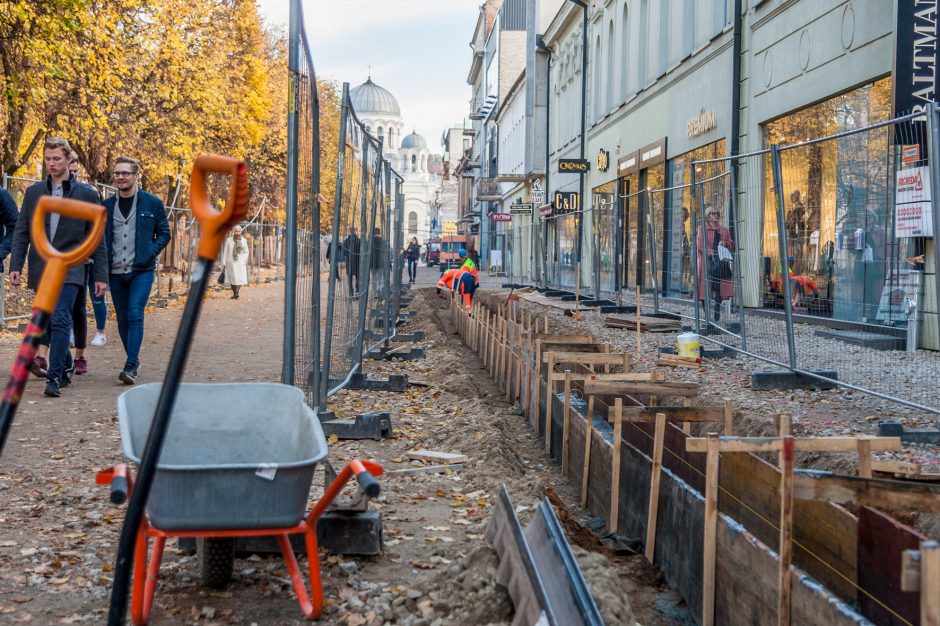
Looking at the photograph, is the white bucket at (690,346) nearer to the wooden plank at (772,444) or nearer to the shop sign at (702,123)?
the wooden plank at (772,444)

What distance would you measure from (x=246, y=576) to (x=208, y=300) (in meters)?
23.9

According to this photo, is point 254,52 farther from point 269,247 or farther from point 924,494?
point 924,494

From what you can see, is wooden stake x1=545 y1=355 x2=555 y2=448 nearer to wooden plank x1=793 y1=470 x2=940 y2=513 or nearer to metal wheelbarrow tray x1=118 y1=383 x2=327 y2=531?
metal wheelbarrow tray x1=118 y1=383 x2=327 y2=531

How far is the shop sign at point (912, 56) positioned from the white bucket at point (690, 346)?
10.1 feet

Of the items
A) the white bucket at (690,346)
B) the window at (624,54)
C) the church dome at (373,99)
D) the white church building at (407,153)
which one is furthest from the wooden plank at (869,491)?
the church dome at (373,99)

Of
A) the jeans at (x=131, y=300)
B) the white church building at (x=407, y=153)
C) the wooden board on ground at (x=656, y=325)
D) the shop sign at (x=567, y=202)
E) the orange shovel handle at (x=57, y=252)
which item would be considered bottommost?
the wooden board on ground at (x=656, y=325)

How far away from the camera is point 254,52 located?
3212 cm

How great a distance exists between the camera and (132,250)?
9.62 meters

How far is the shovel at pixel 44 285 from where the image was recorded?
273 cm

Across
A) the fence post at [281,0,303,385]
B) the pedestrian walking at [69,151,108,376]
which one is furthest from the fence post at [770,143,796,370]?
the pedestrian walking at [69,151,108,376]

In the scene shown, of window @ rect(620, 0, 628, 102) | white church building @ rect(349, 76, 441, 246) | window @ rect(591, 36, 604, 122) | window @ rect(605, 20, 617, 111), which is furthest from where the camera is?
white church building @ rect(349, 76, 441, 246)

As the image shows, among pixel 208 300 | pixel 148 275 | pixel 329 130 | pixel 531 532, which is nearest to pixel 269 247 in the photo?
pixel 329 130

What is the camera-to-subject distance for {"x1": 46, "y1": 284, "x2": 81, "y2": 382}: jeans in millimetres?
8844

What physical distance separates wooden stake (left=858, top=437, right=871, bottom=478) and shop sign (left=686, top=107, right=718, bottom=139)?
1547 cm
